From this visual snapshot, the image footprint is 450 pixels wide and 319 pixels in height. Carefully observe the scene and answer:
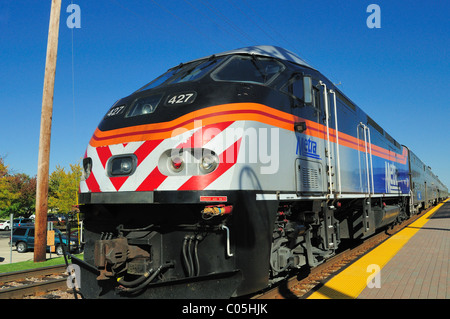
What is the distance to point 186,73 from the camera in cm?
558

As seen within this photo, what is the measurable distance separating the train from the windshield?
37mm

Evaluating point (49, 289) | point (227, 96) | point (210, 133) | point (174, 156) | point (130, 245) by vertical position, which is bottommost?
point (49, 289)

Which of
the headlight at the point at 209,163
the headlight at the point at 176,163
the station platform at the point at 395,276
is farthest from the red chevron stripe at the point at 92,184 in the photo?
the station platform at the point at 395,276

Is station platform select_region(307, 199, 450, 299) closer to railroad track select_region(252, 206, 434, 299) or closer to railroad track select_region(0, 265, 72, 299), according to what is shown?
railroad track select_region(252, 206, 434, 299)

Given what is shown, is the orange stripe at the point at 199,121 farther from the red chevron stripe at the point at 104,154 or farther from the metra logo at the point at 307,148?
the metra logo at the point at 307,148

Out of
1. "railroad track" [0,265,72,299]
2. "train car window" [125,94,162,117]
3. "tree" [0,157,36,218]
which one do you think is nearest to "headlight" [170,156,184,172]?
→ "train car window" [125,94,162,117]

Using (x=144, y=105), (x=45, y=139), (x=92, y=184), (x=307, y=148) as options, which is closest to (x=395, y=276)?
(x=307, y=148)

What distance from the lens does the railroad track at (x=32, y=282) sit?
6.27m

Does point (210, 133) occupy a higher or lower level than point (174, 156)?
higher

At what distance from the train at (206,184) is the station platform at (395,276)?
2.14 feet
